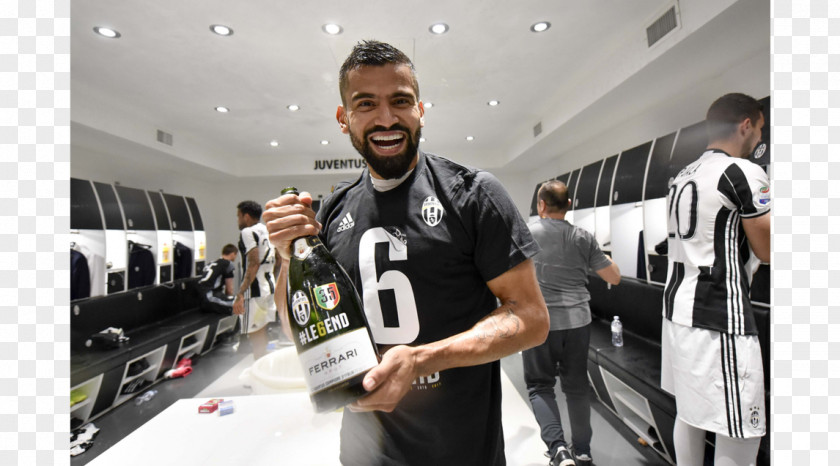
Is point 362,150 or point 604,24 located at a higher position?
point 604,24

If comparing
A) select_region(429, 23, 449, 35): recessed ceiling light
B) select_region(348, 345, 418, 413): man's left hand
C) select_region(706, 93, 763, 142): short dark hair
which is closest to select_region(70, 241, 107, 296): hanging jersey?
select_region(429, 23, 449, 35): recessed ceiling light

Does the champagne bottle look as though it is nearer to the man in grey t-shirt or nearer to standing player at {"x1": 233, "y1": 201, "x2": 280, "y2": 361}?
the man in grey t-shirt

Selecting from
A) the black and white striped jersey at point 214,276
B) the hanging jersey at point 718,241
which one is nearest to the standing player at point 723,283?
the hanging jersey at point 718,241

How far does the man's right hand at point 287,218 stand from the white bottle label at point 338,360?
16 centimetres

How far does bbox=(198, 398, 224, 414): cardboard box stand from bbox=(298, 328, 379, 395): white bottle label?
0.87 m

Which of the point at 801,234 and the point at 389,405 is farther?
the point at 801,234

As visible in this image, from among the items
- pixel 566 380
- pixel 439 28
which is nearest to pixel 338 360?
pixel 566 380

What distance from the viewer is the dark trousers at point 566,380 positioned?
6.11 ft

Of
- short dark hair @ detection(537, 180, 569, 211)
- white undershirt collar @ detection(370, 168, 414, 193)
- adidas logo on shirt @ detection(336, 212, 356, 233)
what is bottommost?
adidas logo on shirt @ detection(336, 212, 356, 233)

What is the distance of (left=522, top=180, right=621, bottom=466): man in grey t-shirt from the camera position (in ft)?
6.13

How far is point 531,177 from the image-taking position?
5.62m

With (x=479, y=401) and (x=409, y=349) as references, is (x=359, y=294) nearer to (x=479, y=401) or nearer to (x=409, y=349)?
(x=409, y=349)

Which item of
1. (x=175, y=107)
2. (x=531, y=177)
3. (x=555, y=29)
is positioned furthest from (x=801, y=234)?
(x=531, y=177)

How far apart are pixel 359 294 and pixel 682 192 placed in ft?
4.44
